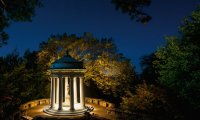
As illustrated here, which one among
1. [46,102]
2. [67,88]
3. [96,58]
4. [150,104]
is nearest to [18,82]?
[67,88]

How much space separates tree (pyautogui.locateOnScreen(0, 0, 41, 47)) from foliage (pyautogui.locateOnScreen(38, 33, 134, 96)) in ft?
46.6

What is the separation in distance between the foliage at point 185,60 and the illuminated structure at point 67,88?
828 centimetres

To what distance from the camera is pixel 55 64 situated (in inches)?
1078

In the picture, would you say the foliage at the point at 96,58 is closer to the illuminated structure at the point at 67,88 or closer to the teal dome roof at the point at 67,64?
the illuminated structure at the point at 67,88

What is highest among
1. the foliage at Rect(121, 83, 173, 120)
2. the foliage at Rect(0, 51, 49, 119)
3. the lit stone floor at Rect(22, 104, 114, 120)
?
the foliage at Rect(0, 51, 49, 119)

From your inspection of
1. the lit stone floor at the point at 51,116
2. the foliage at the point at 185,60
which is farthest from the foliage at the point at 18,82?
the foliage at the point at 185,60

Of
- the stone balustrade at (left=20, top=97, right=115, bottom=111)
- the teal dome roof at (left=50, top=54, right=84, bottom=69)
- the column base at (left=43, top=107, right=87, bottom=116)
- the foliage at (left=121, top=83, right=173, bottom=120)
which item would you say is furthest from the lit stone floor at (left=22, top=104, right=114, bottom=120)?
the foliage at (left=121, top=83, right=173, bottom=120)

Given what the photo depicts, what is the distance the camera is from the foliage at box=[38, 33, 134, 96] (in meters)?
34.7

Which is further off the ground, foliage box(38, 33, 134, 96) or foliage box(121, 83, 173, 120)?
foliage box(38, 33, 134, 96)

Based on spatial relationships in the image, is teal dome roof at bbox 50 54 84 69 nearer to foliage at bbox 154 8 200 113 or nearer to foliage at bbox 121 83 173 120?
foliage at bbox 154 8 200 113

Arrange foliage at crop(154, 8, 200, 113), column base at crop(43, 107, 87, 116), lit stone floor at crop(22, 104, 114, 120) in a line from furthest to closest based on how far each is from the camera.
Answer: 1. column base at crop(43, 107, 87, 116)
2. lit stone floor at crop(22, 104, 114, 120)
3. foliage at crop(154, 8, 200, 113)

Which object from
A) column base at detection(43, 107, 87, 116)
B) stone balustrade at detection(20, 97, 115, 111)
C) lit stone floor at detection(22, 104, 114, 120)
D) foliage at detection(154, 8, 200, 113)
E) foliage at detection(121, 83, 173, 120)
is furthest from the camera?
stone balustrade at detection(20, 97, 115, 111)

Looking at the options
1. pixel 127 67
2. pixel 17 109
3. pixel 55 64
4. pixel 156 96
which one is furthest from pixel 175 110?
pixel 127 67

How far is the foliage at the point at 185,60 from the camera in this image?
23.5m
